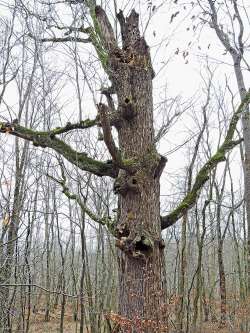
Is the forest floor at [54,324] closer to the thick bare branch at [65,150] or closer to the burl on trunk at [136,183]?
the burl on trunk at [136,183]

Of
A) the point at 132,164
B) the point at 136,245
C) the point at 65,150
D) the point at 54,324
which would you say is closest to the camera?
the point at 136,245

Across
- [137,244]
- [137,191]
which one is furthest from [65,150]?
[137,244]

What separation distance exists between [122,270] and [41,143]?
166cm

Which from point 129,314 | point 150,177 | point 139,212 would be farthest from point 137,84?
point 129,314

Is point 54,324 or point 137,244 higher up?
point 137,244

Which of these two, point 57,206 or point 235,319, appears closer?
point 235,319

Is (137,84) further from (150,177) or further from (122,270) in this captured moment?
(122,270)

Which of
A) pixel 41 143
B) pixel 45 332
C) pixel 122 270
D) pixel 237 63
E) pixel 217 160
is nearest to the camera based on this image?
pixel 122 270

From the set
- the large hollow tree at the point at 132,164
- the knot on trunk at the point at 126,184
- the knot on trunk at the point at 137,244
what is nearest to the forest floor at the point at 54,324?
the large hollow tree at the point at 132,164

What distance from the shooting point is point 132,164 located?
12.9 ft

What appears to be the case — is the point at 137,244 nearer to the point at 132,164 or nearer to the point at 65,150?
the point at 132,164

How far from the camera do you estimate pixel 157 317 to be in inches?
145

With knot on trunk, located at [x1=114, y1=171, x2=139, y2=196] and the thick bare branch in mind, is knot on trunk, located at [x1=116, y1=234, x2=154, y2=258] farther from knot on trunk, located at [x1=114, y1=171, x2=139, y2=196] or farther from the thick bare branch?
the thick bare branch

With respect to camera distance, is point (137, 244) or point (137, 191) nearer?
point (137, 244)
